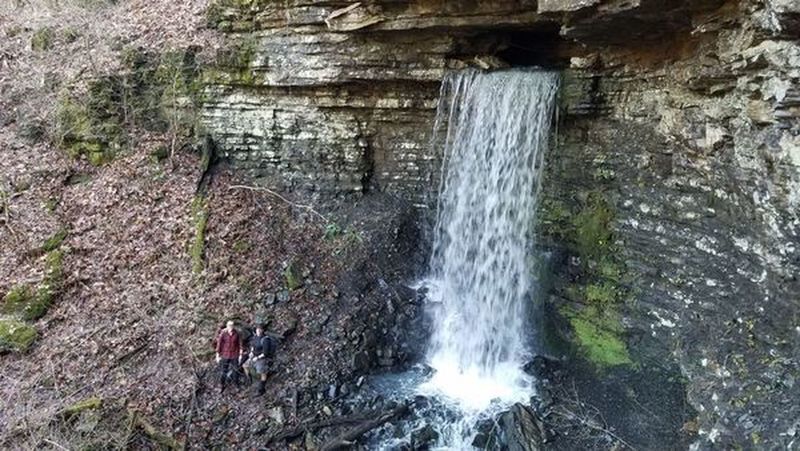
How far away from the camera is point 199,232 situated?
375 inches

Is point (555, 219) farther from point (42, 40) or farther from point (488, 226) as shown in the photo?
point (42, 40)

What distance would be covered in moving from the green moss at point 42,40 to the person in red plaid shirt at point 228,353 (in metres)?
7.90

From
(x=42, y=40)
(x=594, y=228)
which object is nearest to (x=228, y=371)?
(x=594, y=228)

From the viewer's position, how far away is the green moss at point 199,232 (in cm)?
916

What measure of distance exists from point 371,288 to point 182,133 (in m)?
5.06

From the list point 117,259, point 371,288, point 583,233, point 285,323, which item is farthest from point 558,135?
point 117,259

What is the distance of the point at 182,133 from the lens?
427 inches

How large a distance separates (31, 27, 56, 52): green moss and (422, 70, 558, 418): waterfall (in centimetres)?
835

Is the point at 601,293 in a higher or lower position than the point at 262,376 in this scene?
higher

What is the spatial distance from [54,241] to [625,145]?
9.25 m

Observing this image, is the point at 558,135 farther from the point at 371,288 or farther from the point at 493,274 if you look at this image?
the point at 371,288

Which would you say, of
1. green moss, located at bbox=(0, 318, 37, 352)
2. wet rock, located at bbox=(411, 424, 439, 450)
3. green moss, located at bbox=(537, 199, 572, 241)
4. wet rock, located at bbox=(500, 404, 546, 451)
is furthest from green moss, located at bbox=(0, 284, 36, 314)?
green moss, located at bbox=(537, 199, 572, 241)

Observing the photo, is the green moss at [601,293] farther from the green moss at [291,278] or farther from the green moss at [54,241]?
the green moss at [54,241]

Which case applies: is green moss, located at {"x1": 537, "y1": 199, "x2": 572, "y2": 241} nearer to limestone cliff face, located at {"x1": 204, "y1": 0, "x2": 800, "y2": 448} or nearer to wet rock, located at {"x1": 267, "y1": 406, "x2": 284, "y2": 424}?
limestone cliff face, located at {"x1": 204, "y1": 0, "x2": 800, "y2": 448}
